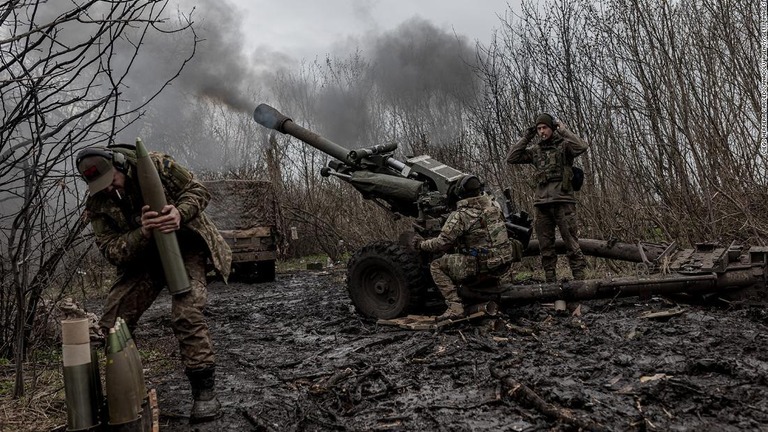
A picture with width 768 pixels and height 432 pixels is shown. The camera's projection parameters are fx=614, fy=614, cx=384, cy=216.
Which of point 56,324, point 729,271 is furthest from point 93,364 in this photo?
point 729,271

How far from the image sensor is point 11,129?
3543 millimetres

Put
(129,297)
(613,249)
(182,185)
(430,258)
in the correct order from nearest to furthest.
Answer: (129,297), (182,185), (430,258), (613,249)

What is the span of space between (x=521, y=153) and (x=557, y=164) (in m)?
0.47

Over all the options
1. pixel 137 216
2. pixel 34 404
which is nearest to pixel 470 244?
pixel 137 216

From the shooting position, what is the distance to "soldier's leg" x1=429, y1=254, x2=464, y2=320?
543cm

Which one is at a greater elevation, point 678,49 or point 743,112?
point 678,49

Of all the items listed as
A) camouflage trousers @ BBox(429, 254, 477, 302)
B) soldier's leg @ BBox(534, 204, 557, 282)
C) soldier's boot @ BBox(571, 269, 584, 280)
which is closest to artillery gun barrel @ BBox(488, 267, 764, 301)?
camouflage trousers @ BBox(429, 254, 477, 302)

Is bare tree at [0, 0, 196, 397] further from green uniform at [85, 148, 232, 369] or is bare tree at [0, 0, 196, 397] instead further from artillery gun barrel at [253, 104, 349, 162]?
artillery gun barrel at [253, 104, 349, 162]

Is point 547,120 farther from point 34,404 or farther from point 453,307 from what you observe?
point 34,404

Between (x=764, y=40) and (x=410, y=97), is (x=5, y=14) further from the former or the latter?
(x=410, y=97)

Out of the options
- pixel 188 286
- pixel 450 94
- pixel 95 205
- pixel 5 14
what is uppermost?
pixel 450 94

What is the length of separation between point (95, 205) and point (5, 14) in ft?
3.60

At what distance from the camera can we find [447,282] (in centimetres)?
552

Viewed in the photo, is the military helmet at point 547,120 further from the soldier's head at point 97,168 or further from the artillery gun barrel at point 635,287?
the soldier's head at point 97,168
